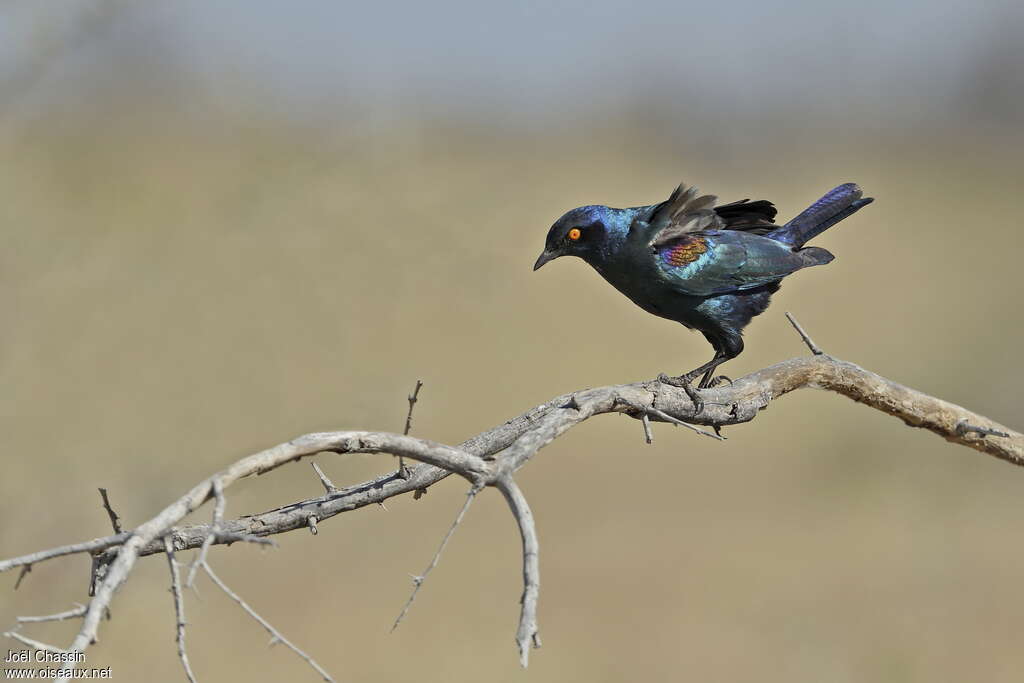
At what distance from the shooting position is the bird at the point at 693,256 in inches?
216

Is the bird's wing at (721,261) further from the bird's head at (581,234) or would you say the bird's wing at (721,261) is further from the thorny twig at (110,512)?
the thorny twig at (110,512)

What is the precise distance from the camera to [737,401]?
4699 mm

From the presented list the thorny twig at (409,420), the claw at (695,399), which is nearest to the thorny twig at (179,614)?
the thorny twig at (409,420)

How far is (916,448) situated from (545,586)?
26.4ft

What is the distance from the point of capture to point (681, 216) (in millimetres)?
5652

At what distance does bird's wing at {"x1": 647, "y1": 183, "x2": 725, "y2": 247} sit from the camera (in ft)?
18.1

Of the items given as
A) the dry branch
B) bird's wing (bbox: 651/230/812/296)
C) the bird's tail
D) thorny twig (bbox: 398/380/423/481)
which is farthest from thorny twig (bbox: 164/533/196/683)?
the bird's tail

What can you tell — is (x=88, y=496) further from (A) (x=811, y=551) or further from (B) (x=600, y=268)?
(A) (x=811, y=551)

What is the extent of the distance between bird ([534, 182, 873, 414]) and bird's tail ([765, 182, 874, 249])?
2.8 inches

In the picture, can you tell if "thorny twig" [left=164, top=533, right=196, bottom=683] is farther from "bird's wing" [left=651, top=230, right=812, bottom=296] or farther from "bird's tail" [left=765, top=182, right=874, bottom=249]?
"bird's tail" [left=765, top=182, right=874, bottom=249]

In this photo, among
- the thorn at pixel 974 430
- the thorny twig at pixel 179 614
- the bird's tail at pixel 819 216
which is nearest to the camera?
the thorny twig at pixel 179 614

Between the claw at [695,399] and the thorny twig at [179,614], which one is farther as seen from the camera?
the claw at [695,399]

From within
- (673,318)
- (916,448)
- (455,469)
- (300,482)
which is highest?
(916,448)

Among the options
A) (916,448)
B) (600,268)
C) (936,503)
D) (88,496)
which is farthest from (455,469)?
(916,448)
